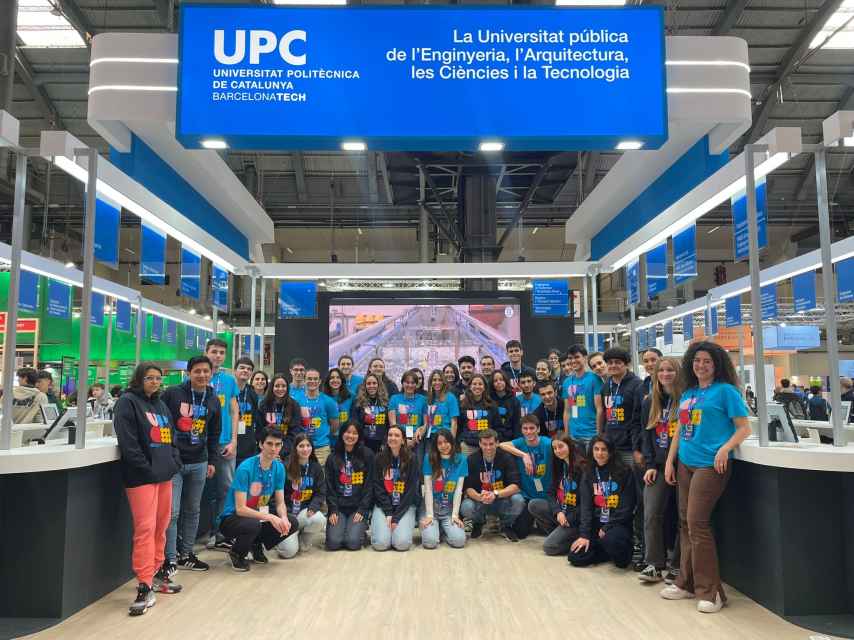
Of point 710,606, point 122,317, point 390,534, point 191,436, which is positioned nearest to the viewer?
point 710,606

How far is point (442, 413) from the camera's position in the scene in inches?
226

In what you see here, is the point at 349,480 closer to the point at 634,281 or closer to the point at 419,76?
the point at 419,76

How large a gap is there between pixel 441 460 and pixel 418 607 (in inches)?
70.8

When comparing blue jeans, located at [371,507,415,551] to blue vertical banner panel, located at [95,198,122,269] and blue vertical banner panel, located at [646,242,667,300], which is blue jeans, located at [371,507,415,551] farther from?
blue vertical banner panel, located at [646,242,667,300]

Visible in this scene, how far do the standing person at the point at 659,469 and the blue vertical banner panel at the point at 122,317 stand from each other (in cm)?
850

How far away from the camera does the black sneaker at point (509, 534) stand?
5195 mm

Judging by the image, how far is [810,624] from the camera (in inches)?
126

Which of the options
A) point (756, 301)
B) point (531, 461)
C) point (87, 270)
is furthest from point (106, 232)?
point (756, 301)

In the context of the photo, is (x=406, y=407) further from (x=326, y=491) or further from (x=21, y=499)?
(x=21, y=499)

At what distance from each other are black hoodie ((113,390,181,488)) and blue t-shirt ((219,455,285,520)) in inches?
28.0

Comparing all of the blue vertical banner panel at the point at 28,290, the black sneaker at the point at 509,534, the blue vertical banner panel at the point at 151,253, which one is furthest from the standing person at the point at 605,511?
the blue vertical banner panel at the point at 28,290

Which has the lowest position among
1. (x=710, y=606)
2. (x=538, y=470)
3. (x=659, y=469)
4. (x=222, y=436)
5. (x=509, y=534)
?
(x=509, y=534)

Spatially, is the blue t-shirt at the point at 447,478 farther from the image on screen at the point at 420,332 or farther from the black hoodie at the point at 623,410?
the image on screen at the point at 420,332

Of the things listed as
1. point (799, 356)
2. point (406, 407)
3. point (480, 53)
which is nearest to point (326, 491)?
point (406, 407)
